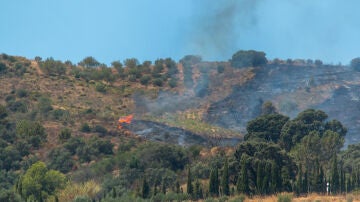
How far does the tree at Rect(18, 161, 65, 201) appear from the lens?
56.1 metres

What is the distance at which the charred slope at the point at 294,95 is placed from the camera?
103000mm

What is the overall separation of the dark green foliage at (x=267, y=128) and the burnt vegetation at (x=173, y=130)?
12cm

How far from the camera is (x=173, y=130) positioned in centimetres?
8912

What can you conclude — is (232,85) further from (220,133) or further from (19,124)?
(19,124)

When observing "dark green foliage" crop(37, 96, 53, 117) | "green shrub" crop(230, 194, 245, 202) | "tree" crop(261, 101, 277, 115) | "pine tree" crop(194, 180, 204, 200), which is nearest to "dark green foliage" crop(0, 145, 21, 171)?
"dark green foliage" crop(37, 96, 53, 117)

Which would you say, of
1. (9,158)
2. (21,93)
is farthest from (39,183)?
(21,93)

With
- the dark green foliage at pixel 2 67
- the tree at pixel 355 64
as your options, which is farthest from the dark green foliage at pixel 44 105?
the tree at pixel 355 64

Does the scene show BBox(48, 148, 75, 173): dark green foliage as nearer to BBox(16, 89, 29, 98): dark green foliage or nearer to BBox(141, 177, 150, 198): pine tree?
BBox(141, 177, 150, 198): pine tree

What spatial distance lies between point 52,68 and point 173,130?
3004cm

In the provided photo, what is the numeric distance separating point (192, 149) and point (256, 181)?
1804cm

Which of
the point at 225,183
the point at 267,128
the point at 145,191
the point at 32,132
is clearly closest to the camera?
the point at 145,191

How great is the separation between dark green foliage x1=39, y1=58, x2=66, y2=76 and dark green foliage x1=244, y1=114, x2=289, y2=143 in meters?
40.4

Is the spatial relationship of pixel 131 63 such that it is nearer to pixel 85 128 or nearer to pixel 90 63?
pixel 90 63

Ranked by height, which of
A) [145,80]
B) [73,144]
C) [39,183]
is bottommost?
[39,183]
